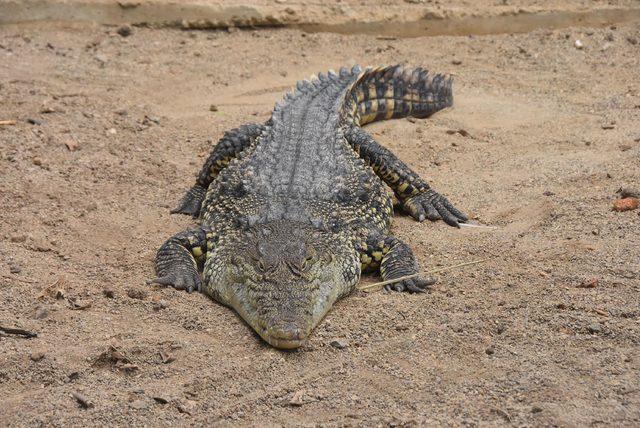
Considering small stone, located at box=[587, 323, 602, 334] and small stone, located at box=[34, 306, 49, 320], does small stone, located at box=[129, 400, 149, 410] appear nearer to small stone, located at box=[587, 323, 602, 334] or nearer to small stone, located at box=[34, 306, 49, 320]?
small stone, located at box=[34, 306, 49, 320]

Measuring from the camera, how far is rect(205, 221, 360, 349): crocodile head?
18.3ft

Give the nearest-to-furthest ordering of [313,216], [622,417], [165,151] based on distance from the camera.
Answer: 1. [622,417]
2. [313,216]
3. [165,151]

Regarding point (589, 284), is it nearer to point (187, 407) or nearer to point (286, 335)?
point (286, 335)

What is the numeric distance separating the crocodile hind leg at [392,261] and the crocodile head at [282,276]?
0.20m

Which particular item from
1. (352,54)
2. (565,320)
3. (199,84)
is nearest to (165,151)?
(199,84)

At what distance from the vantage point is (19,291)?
6.00 m

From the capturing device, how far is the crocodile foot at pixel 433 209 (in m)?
7.53

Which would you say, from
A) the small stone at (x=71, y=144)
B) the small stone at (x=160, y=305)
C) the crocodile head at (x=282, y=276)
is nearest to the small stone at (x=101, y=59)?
the small stone at (x=71, y=144)

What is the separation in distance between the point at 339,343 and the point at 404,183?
8.76 ft

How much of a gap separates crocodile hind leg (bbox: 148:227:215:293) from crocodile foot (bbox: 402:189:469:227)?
1.88 metres

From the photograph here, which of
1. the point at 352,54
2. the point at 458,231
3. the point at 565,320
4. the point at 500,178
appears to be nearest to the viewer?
the point at 565,320

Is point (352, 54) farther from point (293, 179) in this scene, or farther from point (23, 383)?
point (23, 383)

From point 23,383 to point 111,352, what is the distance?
505 millimetres

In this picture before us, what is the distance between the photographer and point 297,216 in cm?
655
